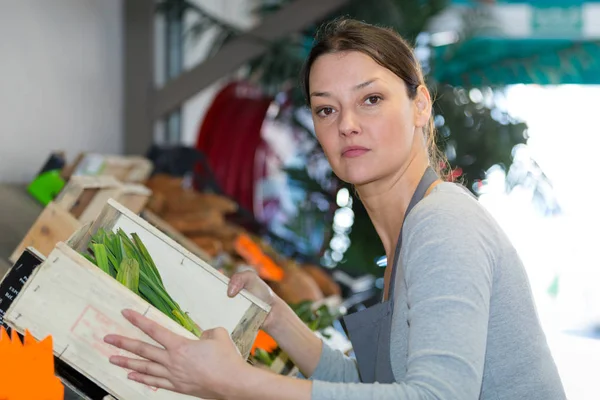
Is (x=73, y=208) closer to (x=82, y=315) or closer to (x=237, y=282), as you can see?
(x=237, y=282)

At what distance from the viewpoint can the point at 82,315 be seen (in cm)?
124

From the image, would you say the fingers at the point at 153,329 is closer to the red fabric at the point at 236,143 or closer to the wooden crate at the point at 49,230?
the wooden crate at the point at 49,230

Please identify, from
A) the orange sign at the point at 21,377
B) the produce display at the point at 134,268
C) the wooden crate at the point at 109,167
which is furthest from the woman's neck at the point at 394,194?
the wooden crate at the point at 109,167

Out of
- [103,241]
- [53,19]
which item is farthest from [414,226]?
[53,19]

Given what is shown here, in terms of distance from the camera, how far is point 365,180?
147cm

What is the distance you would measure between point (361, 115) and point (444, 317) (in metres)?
0.44

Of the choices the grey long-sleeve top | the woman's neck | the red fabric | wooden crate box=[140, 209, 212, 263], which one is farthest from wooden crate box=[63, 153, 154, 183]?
the grey long-sleeve top

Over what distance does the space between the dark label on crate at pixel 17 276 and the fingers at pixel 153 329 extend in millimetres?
224

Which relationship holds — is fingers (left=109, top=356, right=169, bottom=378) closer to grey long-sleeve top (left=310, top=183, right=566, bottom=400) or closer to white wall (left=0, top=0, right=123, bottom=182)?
grey long-sleeve top (left=310, top=183, right=566, bottom=400)

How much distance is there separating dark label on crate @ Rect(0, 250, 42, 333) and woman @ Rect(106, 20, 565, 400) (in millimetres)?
230

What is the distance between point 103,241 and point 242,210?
229 centimetres

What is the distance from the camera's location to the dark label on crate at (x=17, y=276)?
4.37 ft

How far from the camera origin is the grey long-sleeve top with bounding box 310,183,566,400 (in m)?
1.13

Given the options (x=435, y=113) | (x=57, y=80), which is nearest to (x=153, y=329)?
(x=57, y=80)
